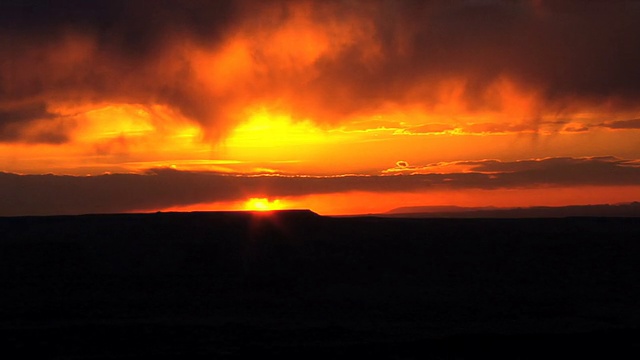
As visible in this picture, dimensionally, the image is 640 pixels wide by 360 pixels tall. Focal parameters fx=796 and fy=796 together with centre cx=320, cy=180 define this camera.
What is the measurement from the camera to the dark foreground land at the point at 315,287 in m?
16.7

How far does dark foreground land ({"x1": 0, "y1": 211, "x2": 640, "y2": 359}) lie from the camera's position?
16734 millimetres

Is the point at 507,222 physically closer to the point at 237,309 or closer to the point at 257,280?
the point at 257,280

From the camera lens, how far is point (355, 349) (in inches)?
627

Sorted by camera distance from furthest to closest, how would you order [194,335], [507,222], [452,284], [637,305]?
[507,222] → [452,284] → [637,305] → [194,335]

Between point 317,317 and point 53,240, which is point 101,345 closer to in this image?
point 317,317

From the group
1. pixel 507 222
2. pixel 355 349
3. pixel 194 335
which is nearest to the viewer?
pixel 355 349

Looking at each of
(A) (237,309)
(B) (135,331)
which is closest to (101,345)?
(B) (135,331)

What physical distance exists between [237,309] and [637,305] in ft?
35.7

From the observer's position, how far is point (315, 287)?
922 inches

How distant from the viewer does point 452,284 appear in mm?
23609

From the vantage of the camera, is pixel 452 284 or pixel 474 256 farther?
pixel 474 256

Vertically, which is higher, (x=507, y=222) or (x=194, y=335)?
(x=507, y=222)

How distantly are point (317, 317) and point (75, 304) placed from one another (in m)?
6.53

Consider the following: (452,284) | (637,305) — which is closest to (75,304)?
(452,284)
